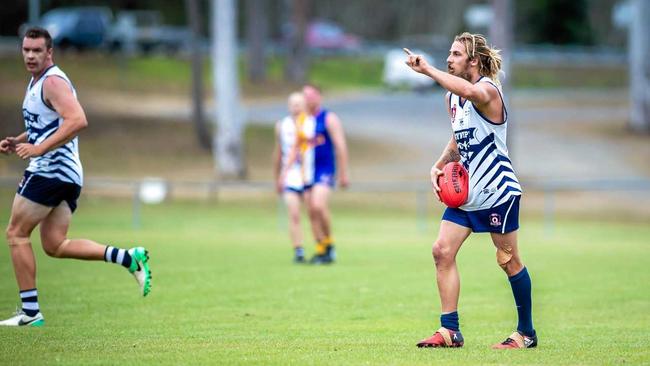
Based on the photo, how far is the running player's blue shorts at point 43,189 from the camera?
32.6 feet

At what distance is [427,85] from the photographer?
2315 inches

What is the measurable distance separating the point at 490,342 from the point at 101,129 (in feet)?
110

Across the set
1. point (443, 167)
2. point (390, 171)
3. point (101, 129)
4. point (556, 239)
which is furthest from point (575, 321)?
point (101, 129)

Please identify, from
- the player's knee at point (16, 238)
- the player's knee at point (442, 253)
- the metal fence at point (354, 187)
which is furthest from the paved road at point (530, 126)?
the player's knee at point (442, 253)

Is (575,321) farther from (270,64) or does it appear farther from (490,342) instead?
(270,64)

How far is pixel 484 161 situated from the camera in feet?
28.5

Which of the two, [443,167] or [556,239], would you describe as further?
[556,239]

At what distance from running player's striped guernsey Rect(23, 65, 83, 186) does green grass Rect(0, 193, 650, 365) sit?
52.8 inches

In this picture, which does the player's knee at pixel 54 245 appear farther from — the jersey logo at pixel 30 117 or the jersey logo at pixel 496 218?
the jersey logo at pixel 496 218

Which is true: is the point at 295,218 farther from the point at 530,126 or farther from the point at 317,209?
the point at 530,126

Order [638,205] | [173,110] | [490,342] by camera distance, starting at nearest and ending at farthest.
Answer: [490,342], [638,205], [173,110]

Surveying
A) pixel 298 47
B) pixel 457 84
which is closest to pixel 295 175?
pixel 457 84

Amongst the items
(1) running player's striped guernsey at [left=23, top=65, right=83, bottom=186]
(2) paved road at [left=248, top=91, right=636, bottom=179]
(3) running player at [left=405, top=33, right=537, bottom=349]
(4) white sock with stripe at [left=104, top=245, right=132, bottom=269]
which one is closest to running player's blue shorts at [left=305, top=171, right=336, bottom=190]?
(4) white sock with stripe at [left=104, top=245, right=132, bottom=269]

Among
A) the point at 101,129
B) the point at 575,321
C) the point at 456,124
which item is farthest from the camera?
the point at 101,129
